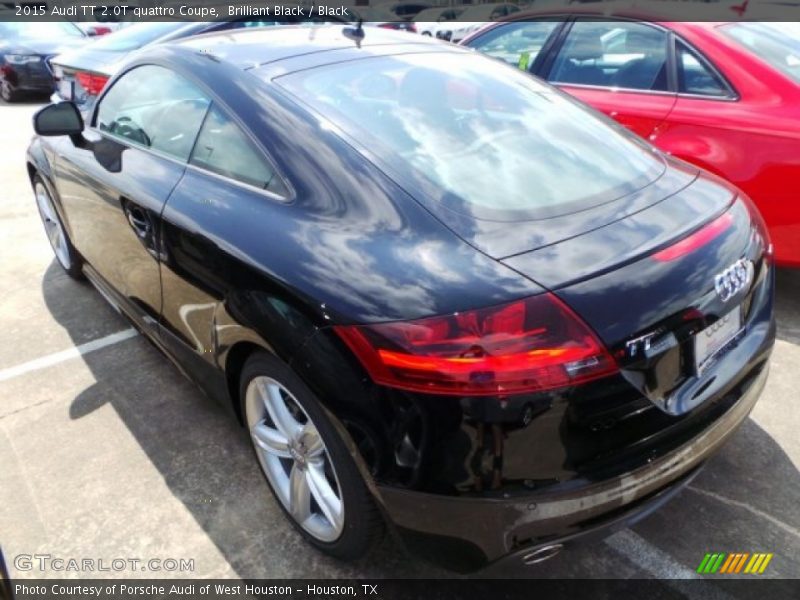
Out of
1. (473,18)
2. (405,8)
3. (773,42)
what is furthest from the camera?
(405,8)

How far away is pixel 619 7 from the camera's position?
13.4ft

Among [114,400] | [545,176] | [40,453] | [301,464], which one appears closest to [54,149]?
[114,400]

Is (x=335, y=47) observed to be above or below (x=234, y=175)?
above

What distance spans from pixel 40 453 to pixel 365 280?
185 centimetres

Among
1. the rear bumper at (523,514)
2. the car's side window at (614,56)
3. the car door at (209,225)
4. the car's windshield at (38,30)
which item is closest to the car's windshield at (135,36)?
the car's side window at (614,56)

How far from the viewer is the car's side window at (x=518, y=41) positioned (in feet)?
14.5

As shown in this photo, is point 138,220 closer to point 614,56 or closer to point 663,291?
point 663,291

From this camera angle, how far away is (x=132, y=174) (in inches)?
106

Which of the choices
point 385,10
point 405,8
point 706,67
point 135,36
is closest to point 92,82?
point 135,36

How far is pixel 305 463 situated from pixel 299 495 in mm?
153

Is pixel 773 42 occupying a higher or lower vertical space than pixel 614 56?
higher

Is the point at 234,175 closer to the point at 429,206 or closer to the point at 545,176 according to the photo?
the point at 429,206

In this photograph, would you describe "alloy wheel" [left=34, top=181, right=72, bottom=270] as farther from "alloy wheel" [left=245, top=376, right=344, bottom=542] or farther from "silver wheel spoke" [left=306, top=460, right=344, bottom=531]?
"silver wheel spoke" [left=306, top=460, right=344, bottom=531]

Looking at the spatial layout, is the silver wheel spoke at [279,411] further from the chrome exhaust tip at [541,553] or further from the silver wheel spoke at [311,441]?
the chrome exhaust tip at [541,553]
